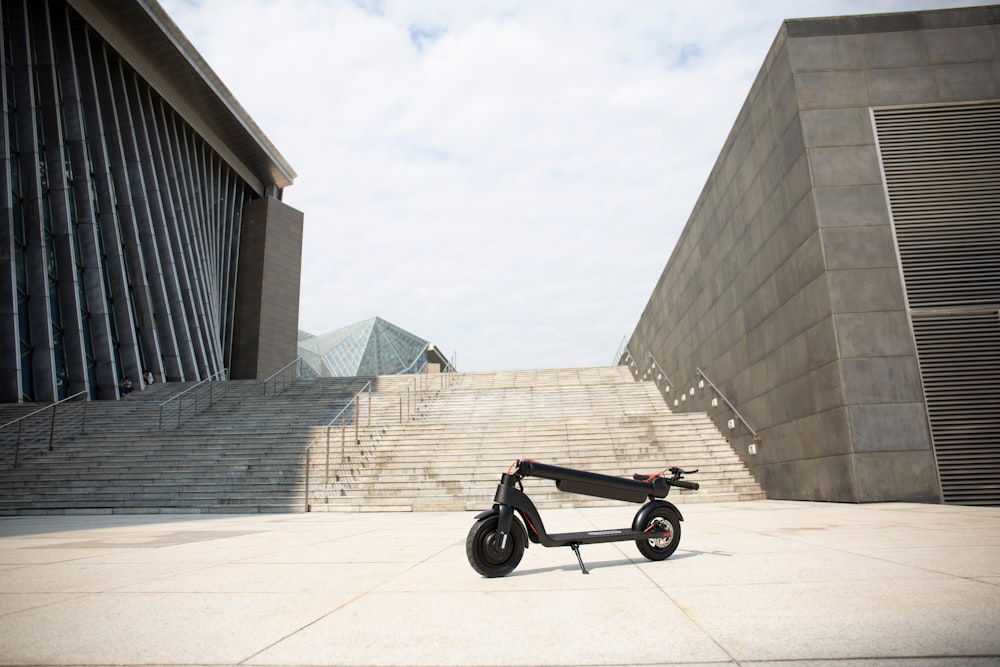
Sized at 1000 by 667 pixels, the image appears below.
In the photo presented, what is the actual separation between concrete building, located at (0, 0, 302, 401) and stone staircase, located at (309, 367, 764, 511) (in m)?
16.8

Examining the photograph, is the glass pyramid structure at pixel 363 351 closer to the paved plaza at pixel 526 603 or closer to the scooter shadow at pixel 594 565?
the paved plaza at pixel 526 603

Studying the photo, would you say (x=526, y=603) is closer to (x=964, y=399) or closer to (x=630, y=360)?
(x=964, y=399)

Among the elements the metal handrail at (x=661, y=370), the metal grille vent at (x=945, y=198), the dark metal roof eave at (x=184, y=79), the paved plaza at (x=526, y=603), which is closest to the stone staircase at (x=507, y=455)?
the metal handrail at (x=661, y=370)

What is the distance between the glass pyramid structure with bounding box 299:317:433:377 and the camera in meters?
59.7

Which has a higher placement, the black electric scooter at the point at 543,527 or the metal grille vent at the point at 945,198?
the metal grille vent at the point at 945,198

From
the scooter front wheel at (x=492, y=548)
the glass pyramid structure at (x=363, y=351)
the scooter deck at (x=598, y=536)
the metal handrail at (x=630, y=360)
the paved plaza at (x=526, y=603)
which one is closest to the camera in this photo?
the paved plaza at (x=526, y=603)

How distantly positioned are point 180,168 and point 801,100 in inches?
1485

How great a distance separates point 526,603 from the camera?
3.28 meters

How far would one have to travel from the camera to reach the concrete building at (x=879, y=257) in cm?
926

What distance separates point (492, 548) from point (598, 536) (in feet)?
2.81

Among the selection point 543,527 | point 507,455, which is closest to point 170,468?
point 507,455

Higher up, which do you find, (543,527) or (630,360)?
(630,360)

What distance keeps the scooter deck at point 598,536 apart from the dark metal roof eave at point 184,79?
36487mm

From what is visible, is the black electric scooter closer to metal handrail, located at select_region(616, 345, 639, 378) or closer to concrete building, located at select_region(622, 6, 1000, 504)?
concrete building, located at select_region(622, 6, 1000, 504)
